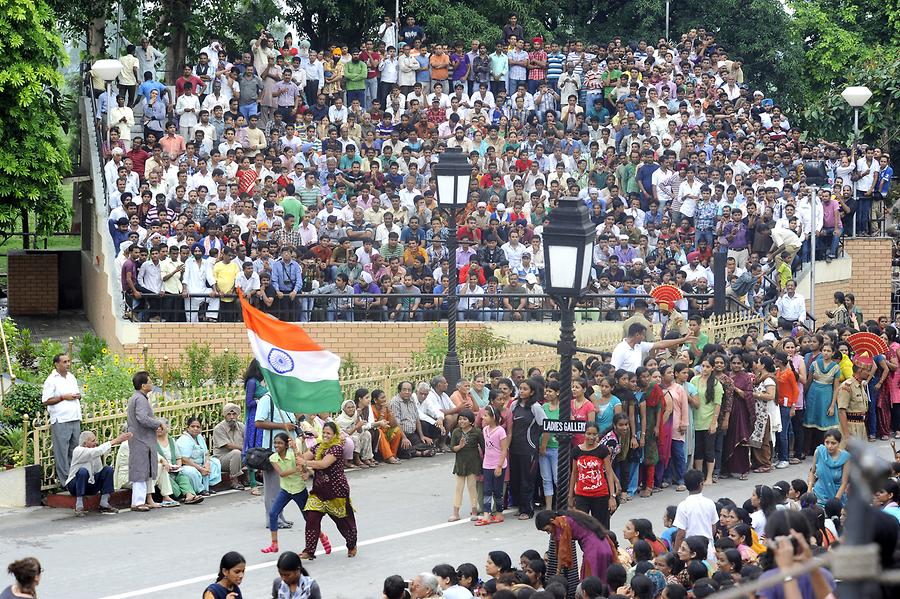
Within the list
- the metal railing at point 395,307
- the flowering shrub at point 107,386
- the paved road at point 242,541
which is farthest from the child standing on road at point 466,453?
the metal railing at point 395,307

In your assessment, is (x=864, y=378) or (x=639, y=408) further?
(x=864, y=378)

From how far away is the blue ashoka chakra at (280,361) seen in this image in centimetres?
1362

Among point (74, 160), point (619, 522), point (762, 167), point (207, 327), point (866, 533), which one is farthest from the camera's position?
point (74, 160)

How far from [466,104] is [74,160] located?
861cm

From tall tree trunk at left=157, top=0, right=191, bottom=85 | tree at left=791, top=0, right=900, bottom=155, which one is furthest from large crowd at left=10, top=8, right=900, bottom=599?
tree at left=791, top=0, right=900, bottom=155

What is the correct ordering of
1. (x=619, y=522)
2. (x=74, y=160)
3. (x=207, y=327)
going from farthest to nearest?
1. (x=74, y=160)
2. (x=207, y=327)
3. (x=619, y=522)

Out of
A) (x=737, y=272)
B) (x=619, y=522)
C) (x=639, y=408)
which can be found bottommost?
(x=619, y=522)

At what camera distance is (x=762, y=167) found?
29.2m

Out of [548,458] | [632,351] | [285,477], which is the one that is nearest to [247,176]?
[632,351]

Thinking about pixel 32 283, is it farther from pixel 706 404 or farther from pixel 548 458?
pixel 706 404

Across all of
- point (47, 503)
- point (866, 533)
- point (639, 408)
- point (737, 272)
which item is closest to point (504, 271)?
point (737, 272)

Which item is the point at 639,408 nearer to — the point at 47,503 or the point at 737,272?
the point at 47,503

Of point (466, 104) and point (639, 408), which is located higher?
point (466, 104)

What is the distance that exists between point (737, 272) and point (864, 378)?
23.3ft
